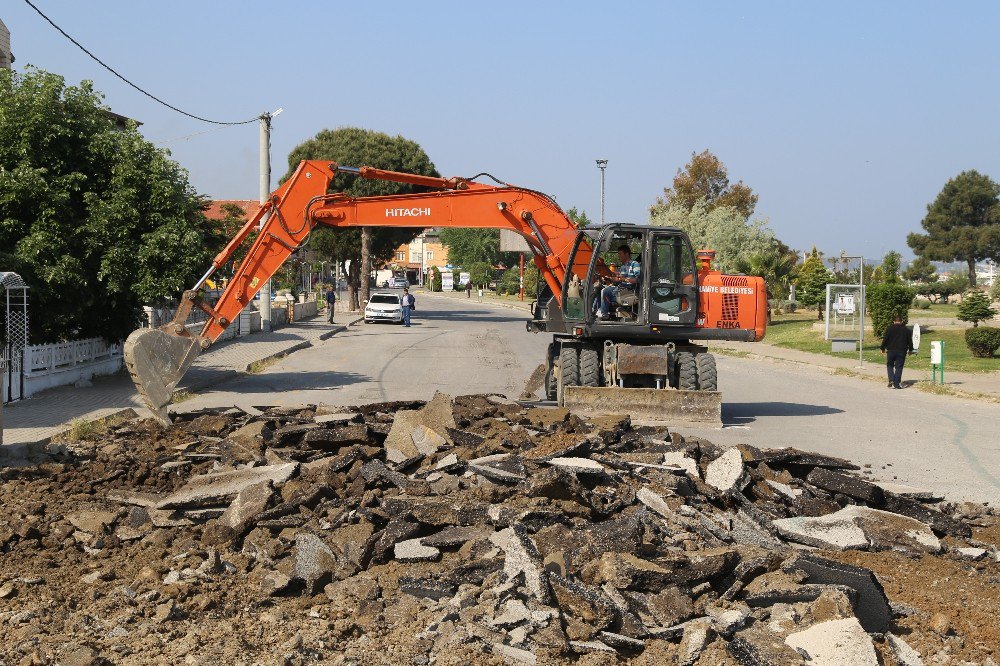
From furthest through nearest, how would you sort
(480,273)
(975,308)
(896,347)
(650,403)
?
(480,273), (975,308), (896,347), (650,403)

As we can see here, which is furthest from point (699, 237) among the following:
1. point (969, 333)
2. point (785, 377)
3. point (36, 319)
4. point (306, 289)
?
point (36, 319)

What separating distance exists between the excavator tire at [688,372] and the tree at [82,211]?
9.11 m

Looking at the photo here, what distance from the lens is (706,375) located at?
16.7 m

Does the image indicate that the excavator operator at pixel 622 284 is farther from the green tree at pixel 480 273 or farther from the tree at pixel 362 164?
the green tree at pixel 480 273

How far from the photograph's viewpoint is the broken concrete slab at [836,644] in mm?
5871

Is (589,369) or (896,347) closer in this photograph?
(589,369)

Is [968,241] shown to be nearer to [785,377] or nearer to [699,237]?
[699,237]

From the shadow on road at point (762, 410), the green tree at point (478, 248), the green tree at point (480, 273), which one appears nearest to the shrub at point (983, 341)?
the shadow on road at point (762, 410)

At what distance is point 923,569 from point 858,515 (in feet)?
4.18

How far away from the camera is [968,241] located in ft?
365

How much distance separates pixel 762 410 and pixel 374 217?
775cm

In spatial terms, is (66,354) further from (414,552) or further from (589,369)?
(414,552)

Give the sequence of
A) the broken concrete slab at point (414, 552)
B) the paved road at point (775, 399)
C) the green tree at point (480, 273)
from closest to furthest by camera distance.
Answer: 1. the broken concrete slab at point (414, 552)
2. the paved road at point (775, 399)
3. the green tree at point (480, 273)

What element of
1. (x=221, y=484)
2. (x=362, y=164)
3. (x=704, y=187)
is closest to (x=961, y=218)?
(x=704, y=187)
